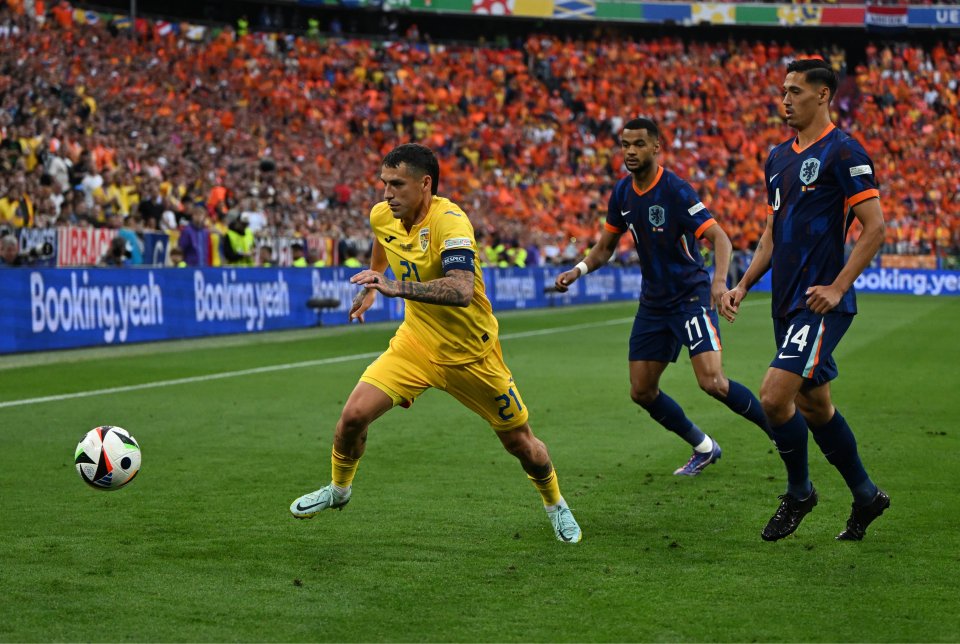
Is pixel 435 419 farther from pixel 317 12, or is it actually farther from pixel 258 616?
pixel 317 12

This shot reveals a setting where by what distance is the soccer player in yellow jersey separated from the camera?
244 inches

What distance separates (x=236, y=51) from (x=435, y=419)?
29705mm

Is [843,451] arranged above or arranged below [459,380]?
below

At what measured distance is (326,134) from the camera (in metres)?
37.8

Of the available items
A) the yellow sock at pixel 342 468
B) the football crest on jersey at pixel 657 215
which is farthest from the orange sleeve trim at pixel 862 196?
the yellow sock at pixel 342 468

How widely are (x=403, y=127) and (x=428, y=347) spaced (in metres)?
35.5

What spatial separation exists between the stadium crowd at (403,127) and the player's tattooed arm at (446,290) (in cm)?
1547

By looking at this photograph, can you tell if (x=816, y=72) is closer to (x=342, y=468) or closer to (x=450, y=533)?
(x=450, y=533)

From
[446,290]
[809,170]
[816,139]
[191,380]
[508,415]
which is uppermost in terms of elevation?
[816,139]

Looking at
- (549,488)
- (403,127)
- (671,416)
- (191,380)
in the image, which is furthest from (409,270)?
(403,127)

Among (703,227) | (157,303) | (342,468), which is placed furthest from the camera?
(157,303)

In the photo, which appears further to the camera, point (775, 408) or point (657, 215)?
point (657, 215)

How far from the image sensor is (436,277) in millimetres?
6340

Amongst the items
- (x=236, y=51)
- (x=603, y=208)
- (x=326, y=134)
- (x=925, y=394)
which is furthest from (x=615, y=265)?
(x=925, y=394)
